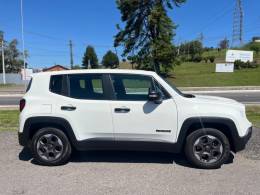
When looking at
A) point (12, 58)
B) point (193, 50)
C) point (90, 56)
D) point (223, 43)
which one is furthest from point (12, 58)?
point (223, 43)

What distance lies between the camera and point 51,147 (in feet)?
18.3

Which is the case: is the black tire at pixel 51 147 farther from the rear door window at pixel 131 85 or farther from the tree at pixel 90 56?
the tree at pixel 90 56

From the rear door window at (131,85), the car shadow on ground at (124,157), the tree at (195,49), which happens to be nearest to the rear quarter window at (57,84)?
the rear door window at (131,85)

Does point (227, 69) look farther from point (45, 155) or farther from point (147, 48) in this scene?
point (45, 155)

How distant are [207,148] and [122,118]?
58.0 inches

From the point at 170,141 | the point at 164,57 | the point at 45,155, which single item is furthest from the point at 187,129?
the point at 164,57

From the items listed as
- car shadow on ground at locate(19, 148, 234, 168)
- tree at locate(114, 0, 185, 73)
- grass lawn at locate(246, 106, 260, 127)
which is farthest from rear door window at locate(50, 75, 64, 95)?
tree at locate(114, 0, 185, 73)

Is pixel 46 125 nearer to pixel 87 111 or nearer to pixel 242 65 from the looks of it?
pixel 87 111

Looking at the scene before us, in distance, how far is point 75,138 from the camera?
5.50 m

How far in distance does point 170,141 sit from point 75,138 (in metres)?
1.59

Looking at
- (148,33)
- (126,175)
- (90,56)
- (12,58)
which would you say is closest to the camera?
(126,175)

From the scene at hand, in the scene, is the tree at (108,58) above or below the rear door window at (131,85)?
above

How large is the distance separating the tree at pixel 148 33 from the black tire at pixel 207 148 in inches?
1356

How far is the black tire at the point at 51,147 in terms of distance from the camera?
5516mm
